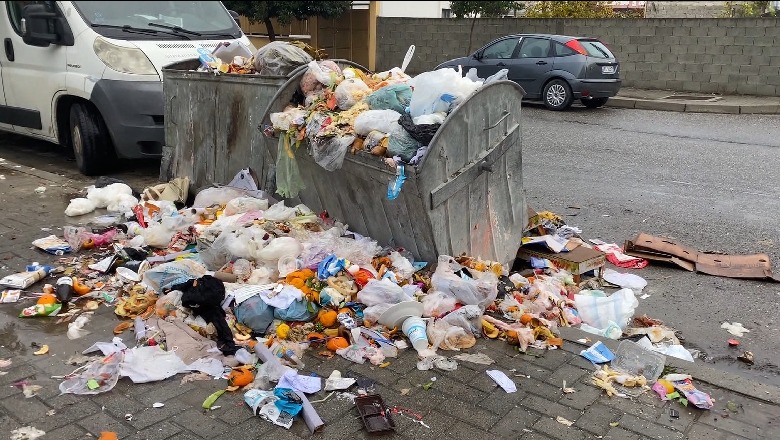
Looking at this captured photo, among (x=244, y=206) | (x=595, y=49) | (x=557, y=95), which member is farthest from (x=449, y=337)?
(x=595, y=49)

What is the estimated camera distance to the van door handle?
7.97 m

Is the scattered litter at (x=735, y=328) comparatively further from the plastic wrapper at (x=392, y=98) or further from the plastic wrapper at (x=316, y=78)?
the plastic wrapper at (x=316, y=78)

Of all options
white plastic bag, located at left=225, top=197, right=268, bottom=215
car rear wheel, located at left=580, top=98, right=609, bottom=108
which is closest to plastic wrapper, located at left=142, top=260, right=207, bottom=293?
white plastic bag, located at left=225, top=197, right=268, bottom=215

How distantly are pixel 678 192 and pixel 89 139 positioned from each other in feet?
20.7

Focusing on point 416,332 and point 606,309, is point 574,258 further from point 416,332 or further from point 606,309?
point 416,332

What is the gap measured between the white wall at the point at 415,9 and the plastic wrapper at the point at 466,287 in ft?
67.1

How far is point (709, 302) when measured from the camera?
4.61m

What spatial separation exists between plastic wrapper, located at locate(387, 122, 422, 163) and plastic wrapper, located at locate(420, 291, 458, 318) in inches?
32.7

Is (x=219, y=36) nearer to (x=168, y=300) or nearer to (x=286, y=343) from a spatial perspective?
(x=168, y=300)

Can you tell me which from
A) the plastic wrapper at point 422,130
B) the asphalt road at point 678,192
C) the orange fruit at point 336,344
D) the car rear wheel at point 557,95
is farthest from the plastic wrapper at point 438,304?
the car rear wheel at point 557,95

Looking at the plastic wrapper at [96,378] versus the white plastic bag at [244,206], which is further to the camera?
the white plastic bag at [244,206]

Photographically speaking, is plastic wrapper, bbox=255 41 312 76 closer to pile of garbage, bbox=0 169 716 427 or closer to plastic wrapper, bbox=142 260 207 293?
pile of garbage, bbox=0 169 716 427

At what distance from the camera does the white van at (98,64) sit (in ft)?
22.8

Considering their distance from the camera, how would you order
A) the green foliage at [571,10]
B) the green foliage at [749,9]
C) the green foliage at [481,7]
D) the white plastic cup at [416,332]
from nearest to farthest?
the white plastic cup at [416,332] → the green foliage at [749,9] → the green foliage at [571,10] → the green foliage at [481,7]
